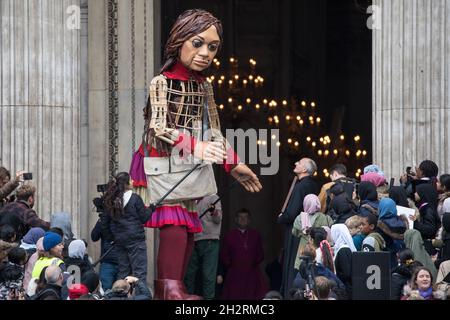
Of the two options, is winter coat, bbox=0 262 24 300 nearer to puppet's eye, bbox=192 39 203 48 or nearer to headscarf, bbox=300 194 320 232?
A: puppet's eye, bbox=192 39 203 48

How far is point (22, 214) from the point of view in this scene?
23047 millimetres

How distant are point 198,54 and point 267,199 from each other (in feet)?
33.7

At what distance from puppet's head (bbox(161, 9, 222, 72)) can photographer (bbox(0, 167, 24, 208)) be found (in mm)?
2443

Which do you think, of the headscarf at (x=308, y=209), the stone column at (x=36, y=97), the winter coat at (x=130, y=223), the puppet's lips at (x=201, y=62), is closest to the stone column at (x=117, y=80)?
the stone column at (x=36, y=97)

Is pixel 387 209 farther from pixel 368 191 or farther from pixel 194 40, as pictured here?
pixel 194 40

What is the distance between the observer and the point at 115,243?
74.7 ft

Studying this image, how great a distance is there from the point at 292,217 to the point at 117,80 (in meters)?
3.39

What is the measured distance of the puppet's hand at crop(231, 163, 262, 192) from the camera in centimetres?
2222

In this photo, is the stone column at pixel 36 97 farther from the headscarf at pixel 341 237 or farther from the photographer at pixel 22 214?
the headscarf at pixel 341 237

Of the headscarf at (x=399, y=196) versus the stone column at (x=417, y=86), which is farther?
the stone column at (x=417, y=86)

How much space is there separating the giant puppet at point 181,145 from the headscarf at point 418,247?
1739 millimetres

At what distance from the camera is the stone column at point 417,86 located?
2473 centimetres

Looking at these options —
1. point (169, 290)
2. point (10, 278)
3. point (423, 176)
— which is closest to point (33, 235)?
point (10, 278)
